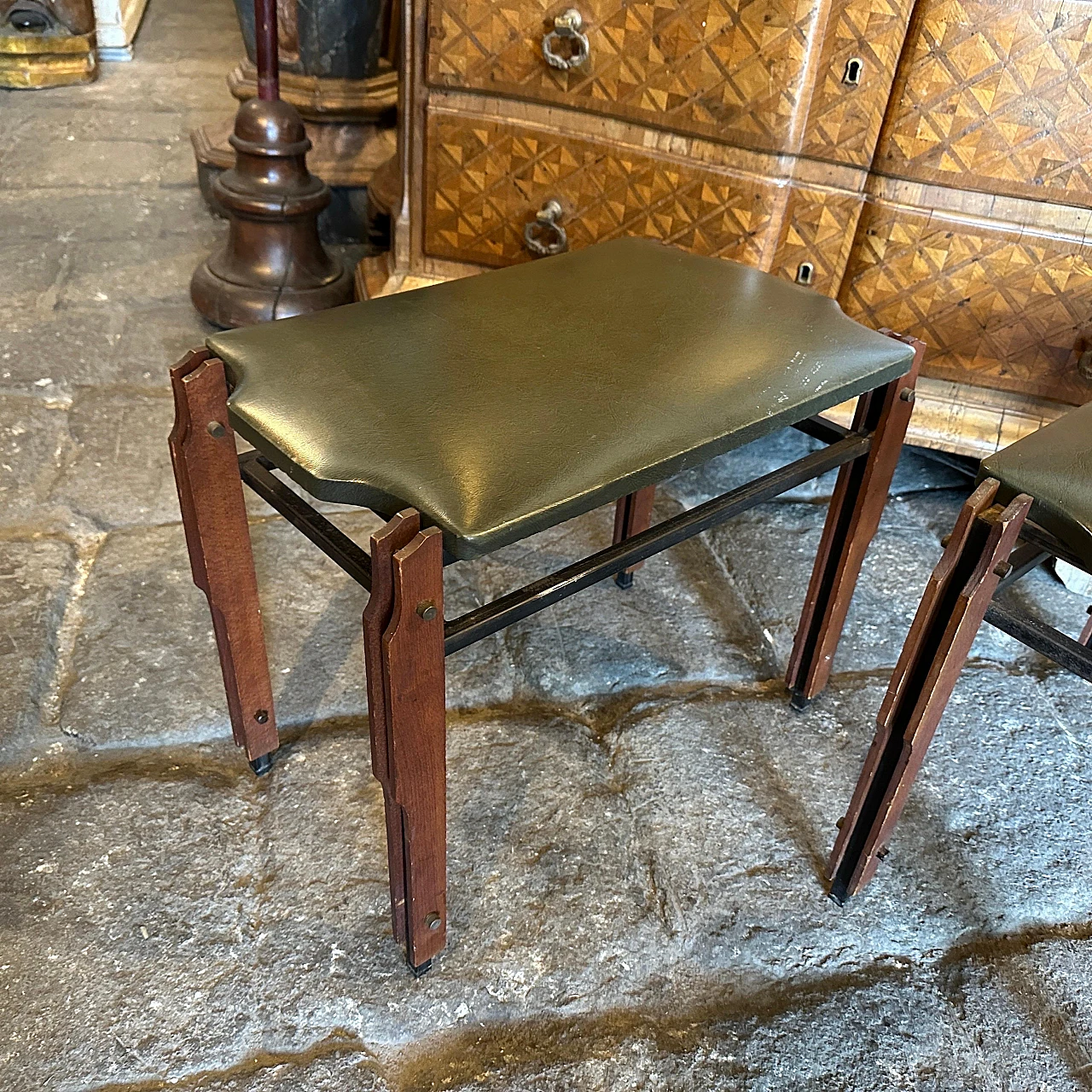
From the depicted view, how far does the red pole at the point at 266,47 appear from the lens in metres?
1.97

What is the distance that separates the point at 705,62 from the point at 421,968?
1352 millimetres

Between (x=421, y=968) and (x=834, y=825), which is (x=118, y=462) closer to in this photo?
(x=421, y=968)

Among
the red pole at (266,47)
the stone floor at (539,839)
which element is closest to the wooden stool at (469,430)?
the stone floor at (539,839)

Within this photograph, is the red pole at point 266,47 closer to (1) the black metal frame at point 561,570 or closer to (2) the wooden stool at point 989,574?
(1) the black metal frame at point 561,570

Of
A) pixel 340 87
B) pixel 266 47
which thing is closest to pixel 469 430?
pixel 266 47

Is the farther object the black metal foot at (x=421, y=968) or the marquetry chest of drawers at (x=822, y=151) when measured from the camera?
the marquetry chest of drawers at (x=822, y=151)

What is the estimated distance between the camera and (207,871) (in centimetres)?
121

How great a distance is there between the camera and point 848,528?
52.8 inches

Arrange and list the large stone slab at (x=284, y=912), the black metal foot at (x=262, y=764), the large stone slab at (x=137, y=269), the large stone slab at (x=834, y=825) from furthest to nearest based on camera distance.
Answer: the large stone slab at (x=137, y=269) → the black metal foot at (x=262, y=764) → the large stone slab at (x=834, y=825) → the large stone slab at (x=284, y=912)

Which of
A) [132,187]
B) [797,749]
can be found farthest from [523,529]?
[132,187]

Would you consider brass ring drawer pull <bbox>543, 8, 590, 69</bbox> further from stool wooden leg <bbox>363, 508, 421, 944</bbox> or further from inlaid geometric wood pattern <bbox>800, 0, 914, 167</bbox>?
stool wooden leg <bbox>363, 508, 421, 944</bbox>

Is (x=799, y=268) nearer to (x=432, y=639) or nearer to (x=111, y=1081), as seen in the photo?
(x=432, y=639)

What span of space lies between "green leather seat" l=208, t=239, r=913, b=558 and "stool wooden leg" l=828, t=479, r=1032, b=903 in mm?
204

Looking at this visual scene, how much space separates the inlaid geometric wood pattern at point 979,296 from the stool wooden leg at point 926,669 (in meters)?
0.81
